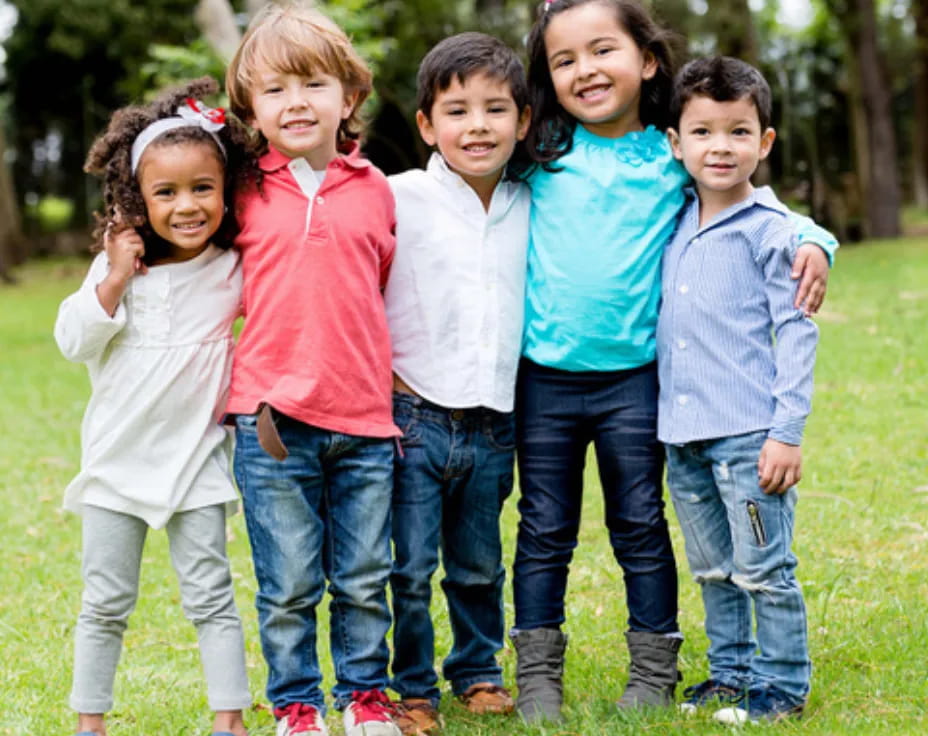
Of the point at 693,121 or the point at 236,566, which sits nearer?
the point at 693,121

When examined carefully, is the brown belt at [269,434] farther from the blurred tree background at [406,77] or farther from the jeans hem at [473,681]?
the blurred tree background at [406,77]

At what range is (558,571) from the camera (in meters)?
3.34

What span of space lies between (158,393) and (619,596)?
2047mm

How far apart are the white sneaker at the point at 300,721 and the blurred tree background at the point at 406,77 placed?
6.40m

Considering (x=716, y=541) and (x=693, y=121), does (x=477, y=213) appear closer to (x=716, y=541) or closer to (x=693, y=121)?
(x=693, y=121)

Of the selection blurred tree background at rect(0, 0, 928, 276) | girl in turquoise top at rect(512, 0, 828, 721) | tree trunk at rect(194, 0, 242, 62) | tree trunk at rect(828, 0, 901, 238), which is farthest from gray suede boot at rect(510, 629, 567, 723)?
tree trunk at rect(828, 0, 901, 238)

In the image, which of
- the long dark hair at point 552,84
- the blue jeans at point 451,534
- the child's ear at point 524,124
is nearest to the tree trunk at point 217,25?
the long dark hair at point 552,84

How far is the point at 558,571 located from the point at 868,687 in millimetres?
869

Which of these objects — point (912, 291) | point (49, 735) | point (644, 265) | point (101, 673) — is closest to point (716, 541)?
point (644, 265)

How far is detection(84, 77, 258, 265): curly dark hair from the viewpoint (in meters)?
3.00

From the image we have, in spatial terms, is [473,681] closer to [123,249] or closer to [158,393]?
[158,393]

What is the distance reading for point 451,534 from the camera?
10.9 feet

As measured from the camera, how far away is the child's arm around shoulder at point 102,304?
2912 mm

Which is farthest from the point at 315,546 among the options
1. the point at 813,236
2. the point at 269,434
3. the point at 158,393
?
the point at 813,236
